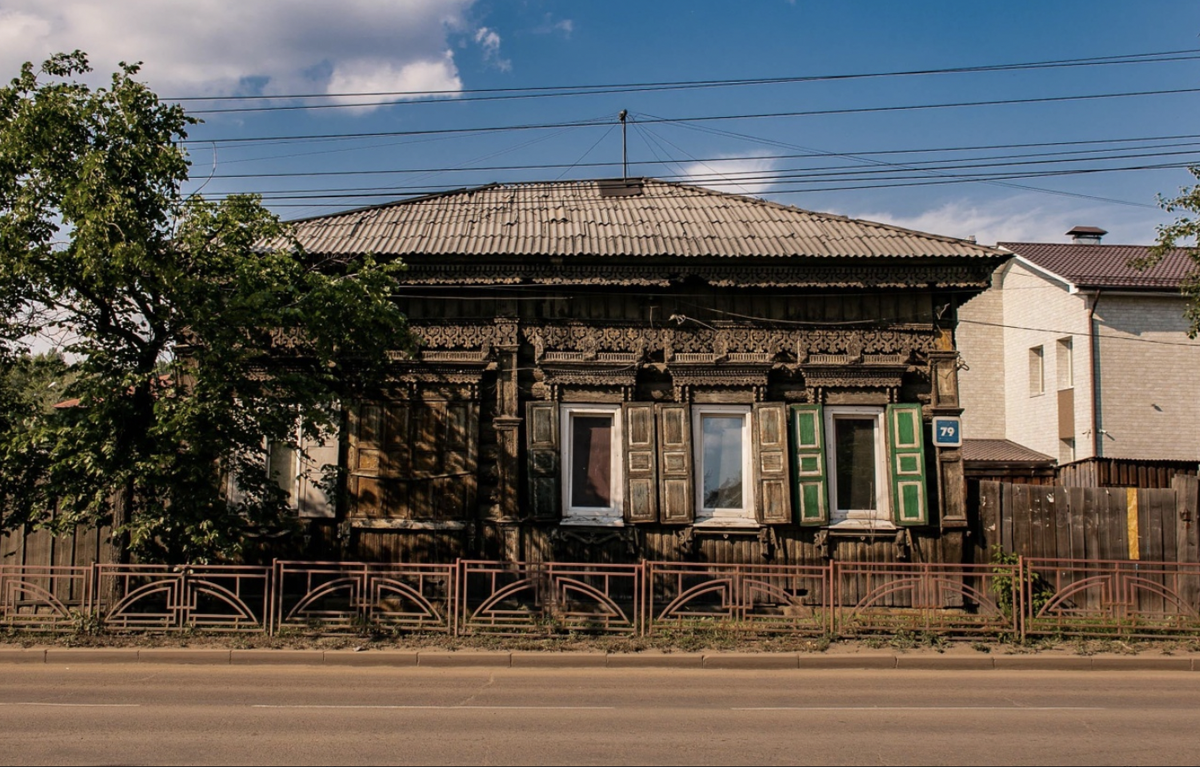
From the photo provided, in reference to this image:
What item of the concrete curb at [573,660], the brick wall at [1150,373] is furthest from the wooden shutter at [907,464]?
the brick wall at [1150,373]

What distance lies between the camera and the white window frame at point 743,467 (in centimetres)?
1405

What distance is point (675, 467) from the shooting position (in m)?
13.9

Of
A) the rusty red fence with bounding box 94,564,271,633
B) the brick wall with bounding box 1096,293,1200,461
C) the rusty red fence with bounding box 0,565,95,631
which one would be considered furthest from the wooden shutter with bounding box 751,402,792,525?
the brick wall with bounding box 1096,293,1200,461

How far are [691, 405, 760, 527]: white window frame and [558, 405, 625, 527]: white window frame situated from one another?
1125mm

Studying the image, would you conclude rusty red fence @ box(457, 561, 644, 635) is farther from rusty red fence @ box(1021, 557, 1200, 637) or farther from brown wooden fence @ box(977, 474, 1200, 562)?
brown wooden fence @ box(977, 474, 1200, 562)

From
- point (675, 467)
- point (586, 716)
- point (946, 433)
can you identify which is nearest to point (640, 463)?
point (675, 467)

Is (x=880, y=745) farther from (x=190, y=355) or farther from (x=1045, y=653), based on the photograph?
(x=190, y=355)

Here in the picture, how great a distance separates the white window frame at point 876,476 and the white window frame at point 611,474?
3.07 meters

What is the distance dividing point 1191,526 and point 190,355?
557 inches

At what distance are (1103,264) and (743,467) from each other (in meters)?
15.9

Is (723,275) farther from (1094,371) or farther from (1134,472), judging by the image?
(1094,371)

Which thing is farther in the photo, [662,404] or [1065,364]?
[1065,364]

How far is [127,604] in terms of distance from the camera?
11742 mm

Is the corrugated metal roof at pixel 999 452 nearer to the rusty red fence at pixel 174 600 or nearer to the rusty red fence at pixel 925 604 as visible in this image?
the rusty red fence at pixel 925 604
